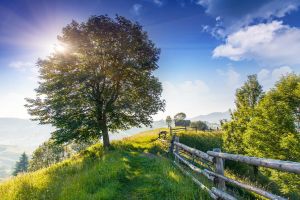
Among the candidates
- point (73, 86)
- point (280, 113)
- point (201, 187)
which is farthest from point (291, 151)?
point (73, 86)

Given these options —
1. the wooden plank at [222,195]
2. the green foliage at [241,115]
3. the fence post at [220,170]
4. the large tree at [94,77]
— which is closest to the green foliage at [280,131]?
the green foliage at [241,115]

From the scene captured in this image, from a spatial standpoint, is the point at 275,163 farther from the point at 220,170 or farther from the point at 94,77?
the point at 94,77

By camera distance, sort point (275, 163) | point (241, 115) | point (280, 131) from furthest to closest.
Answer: point (241, 115), point (280, 131), point (275, 163)

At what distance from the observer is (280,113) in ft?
87.9

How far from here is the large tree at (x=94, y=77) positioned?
21.4 meters

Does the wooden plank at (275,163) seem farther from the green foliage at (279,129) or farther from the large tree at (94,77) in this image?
the green foliage at (279,129)

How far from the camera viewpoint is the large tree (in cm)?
2139

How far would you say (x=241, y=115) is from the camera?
119 feet

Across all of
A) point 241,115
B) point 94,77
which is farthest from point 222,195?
point 241,115

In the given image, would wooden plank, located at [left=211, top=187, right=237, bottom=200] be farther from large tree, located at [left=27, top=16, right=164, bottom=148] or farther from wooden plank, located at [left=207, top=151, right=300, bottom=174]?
large tree, located at [left=27, top=16, right=164, bottom=148]

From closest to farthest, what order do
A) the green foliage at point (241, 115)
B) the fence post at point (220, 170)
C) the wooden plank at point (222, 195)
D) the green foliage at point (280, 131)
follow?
the wooden plank at point (222, 195), the fence post at point (220, 170), the green foliage at point (280, 131), the green foliage at point (241, 115)

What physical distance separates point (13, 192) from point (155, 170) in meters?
6.40

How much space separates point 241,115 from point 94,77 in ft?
81.2

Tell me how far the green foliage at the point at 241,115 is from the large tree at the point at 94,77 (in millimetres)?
17447
